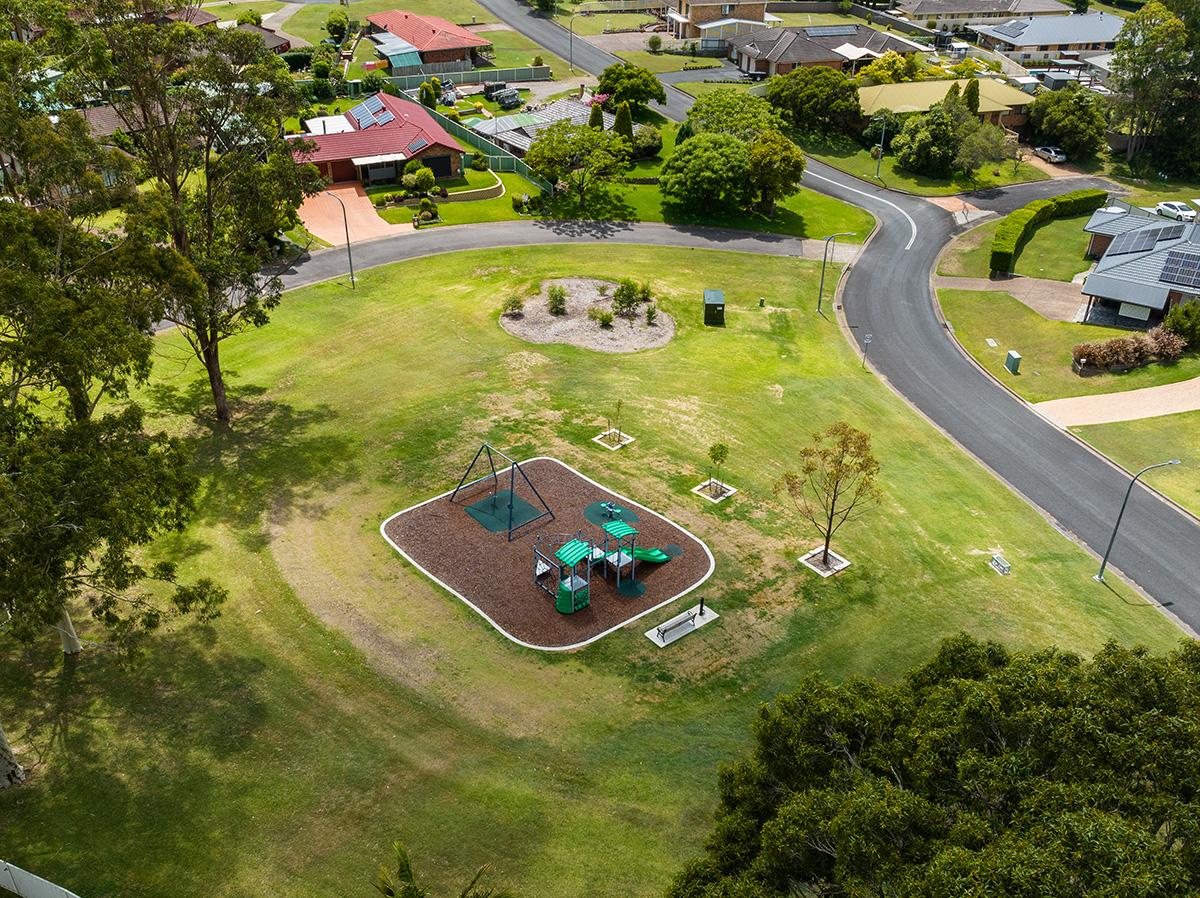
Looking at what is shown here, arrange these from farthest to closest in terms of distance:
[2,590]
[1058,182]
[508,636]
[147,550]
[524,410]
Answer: [1058,182] → [524,410] → [147,550] → [508,636] → [2,590]

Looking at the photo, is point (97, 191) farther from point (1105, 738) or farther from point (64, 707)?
point (1105, 738)

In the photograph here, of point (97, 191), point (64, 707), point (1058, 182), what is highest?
point (97, 191)

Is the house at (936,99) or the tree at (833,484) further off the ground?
the house at (936,99)

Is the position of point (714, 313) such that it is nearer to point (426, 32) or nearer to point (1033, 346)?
point (1033, 346)

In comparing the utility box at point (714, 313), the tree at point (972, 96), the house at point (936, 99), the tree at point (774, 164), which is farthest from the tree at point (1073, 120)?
the utility box at point (714, 313)

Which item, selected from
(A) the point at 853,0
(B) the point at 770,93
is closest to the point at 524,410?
(B) the point at 770,93

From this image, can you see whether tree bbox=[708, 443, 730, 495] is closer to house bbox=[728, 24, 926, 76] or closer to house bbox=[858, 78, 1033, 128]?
house bbox=[858, 78, 1033, 128]

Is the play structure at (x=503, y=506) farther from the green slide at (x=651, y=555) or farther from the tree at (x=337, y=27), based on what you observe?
the tree at (x=337, y=27)
